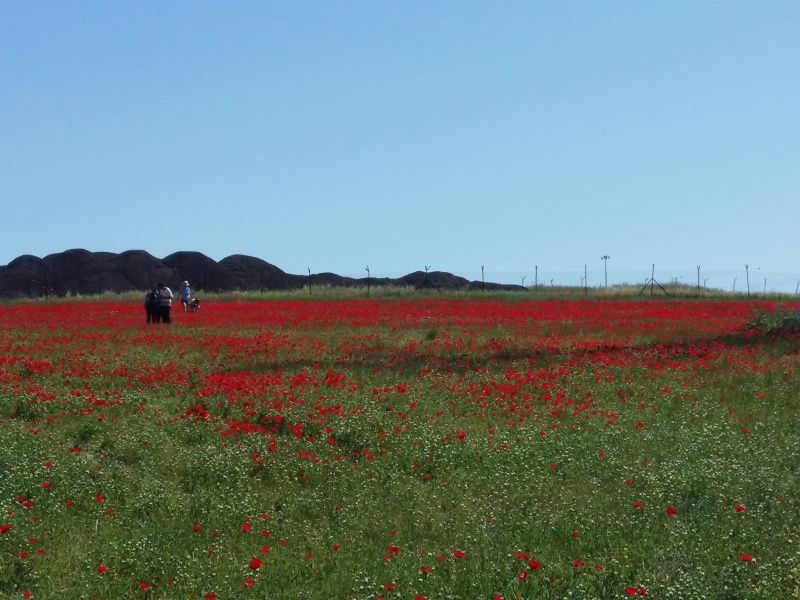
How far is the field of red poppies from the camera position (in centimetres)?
734

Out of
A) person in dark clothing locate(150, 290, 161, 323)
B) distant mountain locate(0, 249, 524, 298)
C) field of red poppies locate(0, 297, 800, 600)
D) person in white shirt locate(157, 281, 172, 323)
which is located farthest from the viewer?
distant mountain locate(0, 249, 524, 298)

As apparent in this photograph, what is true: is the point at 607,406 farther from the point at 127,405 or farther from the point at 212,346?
the point at 212,346

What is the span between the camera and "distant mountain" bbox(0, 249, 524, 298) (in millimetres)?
89062

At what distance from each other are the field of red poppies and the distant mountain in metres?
69.9

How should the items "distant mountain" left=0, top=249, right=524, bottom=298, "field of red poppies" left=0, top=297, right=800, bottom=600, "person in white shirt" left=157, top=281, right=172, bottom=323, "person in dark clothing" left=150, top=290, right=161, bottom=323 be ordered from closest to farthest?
1. "field of red poppies" left=0, top=297, right=800, bottom=600
2. "person in white shirt" left=157, top=281, right=172, bottom=323
3. "person in dark clothing" left=150, top=290, right=161, bottom=323
4. "distant mountain" left=0, top=249, right=524, bottom=298

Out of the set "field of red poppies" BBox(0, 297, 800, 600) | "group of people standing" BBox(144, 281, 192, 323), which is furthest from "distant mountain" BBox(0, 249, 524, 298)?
"field of red poppies" BBox(0, 297, 800, 600)

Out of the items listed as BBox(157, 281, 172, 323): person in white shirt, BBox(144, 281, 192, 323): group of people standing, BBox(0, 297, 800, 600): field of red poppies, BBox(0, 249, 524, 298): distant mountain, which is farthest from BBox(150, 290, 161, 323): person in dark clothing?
BBox(0, 249, 524, 298): distant mountain

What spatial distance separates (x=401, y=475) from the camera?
1044cm

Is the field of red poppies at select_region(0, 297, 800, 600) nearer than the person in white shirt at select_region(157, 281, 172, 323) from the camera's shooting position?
Yes

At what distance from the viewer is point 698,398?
14883 millimetres

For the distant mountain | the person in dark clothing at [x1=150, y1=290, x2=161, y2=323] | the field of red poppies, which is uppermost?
the distant mountain

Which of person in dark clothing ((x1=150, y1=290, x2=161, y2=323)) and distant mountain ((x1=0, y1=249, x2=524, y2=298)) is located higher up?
distant mountain ((x1=0, y1=249, x2=524, y2=298))

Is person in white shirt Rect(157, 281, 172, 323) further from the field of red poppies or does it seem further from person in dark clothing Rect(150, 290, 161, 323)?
the field of red poppies

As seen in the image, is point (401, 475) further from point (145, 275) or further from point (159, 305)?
point (145, 275)
